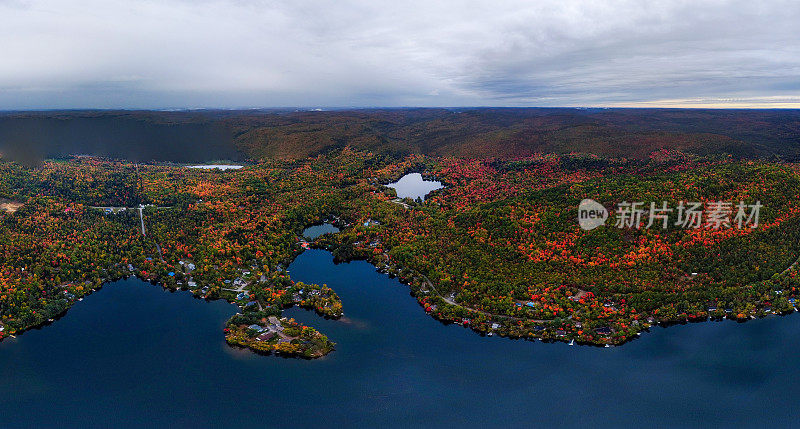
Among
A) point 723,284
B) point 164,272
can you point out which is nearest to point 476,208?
point 723,284

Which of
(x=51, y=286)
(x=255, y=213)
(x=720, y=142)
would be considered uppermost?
(x=720, y=142)

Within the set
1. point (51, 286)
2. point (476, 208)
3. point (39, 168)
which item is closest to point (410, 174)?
point (476, 208)

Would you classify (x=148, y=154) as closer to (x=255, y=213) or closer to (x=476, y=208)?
(x=255, y=213)

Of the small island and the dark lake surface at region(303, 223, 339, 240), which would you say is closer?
the small island

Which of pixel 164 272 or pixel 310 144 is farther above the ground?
pixel 310 144

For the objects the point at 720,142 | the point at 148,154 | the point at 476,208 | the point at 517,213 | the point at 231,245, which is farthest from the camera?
the point at 148,154

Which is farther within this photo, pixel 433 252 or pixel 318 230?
pixel 318 230

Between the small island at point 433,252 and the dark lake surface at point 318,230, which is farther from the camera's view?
the dark lake surface at point 318,230

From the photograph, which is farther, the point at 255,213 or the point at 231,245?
the point at 255,213

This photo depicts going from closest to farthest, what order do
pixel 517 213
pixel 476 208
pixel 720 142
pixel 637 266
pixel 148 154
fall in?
pixel 637 266
pixel 517 213
pixel 476 208
pixel 720 142
pixel 148 154

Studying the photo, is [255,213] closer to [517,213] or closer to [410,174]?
[517,213]
